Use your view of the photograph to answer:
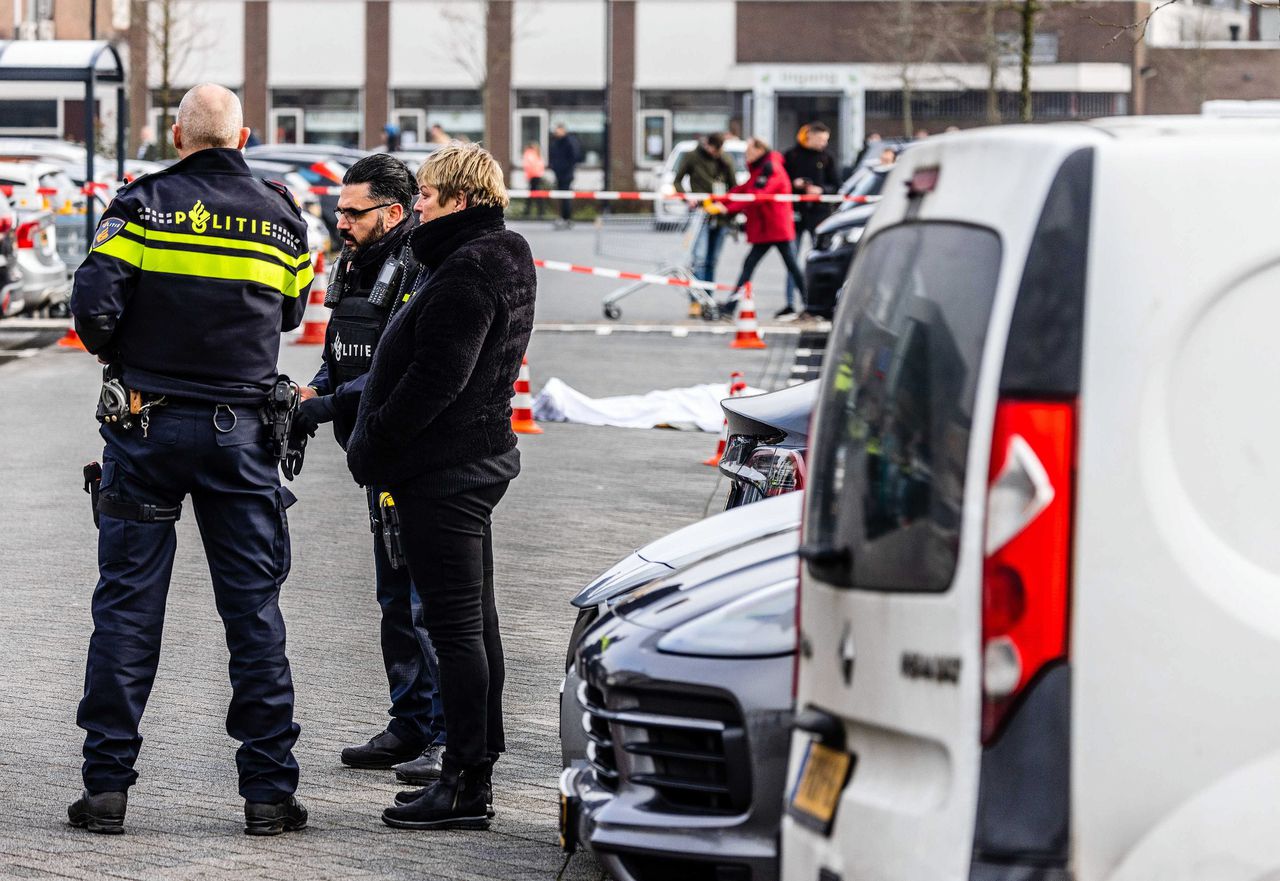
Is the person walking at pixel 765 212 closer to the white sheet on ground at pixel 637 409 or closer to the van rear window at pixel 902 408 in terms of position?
the white sheet on ground at pixel 637 409

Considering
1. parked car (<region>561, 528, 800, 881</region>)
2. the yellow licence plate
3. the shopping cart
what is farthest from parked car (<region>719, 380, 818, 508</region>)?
the shopping cart

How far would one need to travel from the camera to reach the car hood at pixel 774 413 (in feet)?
19.5

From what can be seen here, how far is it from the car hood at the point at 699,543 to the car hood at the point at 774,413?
53 centimetres

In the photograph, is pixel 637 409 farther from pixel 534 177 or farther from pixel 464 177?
pixel 534 177

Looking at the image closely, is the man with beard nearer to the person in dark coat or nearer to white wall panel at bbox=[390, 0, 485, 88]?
the person in dark coat

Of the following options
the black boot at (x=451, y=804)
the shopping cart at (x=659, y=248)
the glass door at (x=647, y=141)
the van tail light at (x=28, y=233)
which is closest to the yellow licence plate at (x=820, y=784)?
the black boot at (x=451, y=804)

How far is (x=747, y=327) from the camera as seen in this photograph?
685 inches

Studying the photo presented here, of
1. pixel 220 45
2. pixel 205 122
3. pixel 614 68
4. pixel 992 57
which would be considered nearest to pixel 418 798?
pixel 205 122

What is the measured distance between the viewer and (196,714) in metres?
6.16

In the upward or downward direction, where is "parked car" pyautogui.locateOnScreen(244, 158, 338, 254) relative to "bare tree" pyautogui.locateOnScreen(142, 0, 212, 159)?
downward

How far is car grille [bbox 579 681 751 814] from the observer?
3.83 meters

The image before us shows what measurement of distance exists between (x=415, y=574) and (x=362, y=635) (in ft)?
7.86

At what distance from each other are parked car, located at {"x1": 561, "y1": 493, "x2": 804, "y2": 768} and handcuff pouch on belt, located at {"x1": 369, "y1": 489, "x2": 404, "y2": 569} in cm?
48

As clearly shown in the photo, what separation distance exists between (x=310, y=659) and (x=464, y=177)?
2534mm
